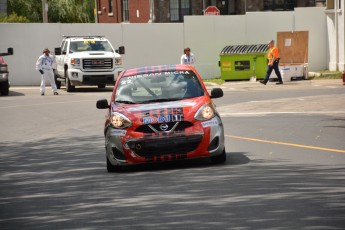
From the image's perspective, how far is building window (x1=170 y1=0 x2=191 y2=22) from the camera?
55.4 meters

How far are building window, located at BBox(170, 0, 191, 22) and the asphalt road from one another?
32.5 metres

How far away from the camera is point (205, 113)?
1338 cm

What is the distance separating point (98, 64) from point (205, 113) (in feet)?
73.3

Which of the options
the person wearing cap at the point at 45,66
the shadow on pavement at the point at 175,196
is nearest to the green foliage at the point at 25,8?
the person wearing cap at the point at 45,66

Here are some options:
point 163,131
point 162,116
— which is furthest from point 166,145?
point 162,116

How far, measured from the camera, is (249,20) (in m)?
42.3

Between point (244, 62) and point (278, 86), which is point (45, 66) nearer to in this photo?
point (244, 62)

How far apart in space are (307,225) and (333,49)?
32.1 metres

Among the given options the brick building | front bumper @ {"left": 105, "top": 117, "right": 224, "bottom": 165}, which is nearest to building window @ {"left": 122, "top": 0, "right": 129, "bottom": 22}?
the brick building

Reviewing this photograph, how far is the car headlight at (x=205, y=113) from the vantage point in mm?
13266

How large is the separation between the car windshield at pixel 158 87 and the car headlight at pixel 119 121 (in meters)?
0.56

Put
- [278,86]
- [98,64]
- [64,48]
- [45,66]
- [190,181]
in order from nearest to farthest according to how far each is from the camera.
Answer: [190,181]
[45,66]
[278,86]
[98,64]
[64,48]

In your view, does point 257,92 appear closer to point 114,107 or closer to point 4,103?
point 4,103

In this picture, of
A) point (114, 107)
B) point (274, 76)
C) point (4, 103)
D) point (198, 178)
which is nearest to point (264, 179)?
point (198, 178)
